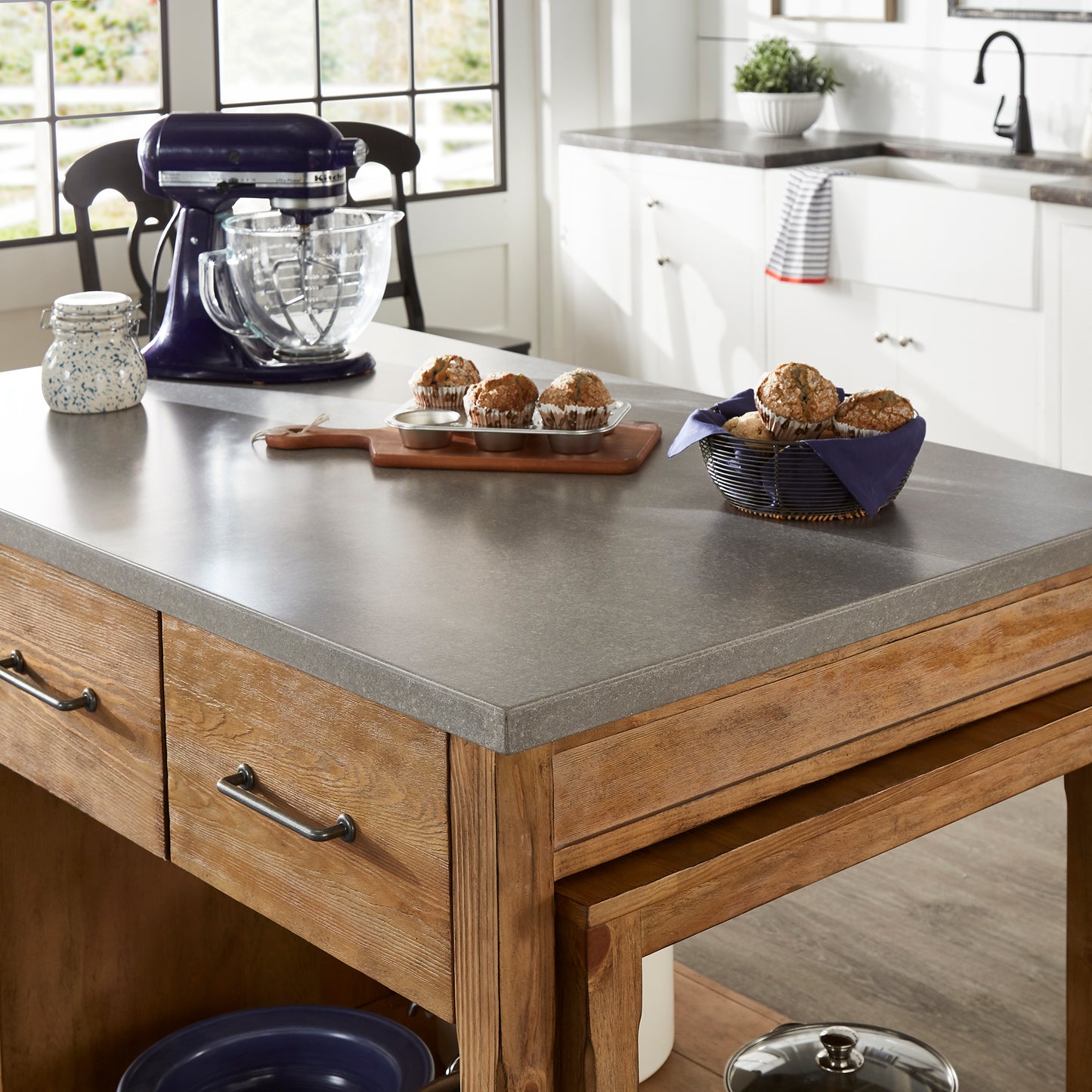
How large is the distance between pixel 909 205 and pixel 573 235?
1.26m

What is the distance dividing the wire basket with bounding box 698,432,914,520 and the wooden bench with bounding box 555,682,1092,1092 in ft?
0.72

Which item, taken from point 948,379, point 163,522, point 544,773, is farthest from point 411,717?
point 948,379

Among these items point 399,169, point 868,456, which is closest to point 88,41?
point 399,169

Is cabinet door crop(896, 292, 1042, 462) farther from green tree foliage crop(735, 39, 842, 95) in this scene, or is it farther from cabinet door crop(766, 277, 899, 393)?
green tree foliage crop(735, 39, 842, 95)

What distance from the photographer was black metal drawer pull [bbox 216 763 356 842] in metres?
1.13

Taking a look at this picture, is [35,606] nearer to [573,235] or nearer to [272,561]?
[272,561]

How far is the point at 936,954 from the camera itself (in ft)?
7.72

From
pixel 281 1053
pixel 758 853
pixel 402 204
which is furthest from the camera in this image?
pixel 402 204

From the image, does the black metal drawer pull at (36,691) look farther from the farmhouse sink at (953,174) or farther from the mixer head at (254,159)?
the farmhouse sink at (953,174)

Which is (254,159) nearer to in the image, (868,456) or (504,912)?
(868,456)

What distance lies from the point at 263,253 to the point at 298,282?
56 mm

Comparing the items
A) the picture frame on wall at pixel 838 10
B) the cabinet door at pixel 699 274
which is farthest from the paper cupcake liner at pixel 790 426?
the picture frame on wall at pixel 838 10

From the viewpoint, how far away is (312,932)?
→ 120 cm

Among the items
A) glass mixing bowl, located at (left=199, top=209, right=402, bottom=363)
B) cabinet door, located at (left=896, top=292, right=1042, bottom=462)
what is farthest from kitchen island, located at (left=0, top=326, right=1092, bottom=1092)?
cabinet door, located at (left=896, top=292, right=1042, bottom=462)
